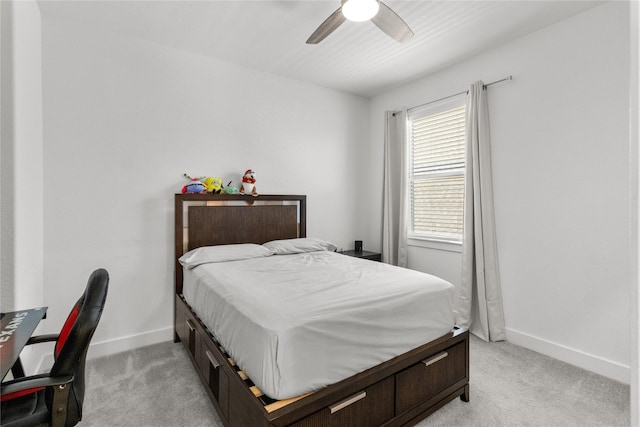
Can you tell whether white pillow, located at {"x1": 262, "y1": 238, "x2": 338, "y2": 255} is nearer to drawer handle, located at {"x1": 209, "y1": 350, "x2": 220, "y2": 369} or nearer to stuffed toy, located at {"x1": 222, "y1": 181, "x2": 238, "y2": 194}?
stuffed toy, located at {"x1": 222, "y1": 181, "x2": 238, "y2": 194}

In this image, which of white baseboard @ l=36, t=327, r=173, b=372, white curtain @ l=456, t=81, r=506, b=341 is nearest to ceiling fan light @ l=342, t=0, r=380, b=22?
white curtain @ l=456, t=81, r=506, b=341

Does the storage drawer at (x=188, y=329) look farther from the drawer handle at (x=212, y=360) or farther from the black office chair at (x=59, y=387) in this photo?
the black office chair at (x=59, y=387)

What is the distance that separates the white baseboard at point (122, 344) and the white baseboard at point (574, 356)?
3273 millimetres

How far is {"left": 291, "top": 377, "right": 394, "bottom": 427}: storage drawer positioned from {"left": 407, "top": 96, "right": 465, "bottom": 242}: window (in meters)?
2.20

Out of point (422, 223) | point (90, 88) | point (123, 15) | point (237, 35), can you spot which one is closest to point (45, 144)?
point (90, 88)

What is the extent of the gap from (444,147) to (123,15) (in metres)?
3.29

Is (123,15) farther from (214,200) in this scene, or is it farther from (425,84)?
(425,84)

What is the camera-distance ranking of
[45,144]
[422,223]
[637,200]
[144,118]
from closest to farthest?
[637,200]
[45,144]
[144,118]
[422,223]

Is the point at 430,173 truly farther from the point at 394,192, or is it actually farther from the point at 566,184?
the point at 566,184

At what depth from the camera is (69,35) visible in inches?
102

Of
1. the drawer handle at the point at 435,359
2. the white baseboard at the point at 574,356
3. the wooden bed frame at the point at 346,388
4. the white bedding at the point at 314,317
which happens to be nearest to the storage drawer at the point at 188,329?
the wooden bed frame at the point at 346,388

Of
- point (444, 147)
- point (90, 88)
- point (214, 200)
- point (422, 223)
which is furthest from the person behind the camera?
point (422, 223)

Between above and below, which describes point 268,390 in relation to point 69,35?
below

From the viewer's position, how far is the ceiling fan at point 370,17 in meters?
1.97
